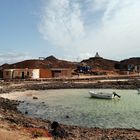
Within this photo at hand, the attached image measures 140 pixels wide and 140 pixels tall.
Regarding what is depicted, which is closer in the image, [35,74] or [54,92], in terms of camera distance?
[54,92]

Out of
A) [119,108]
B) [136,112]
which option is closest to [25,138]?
[136,112]

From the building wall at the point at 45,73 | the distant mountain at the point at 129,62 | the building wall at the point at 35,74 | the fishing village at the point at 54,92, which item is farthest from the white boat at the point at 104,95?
the distant mountain at the point at 129,62

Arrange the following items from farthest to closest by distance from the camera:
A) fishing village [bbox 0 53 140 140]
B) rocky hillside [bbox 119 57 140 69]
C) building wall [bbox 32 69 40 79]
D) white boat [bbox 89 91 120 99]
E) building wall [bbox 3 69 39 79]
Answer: rocky hillside [bbox 119 57 140 69] → building wall [bbox 32 69 40 79] → building wall [bbox 3 69 39 79] → white boat [bbox 89 91 120 99] → fishing village [bbox 0 53 140 140]

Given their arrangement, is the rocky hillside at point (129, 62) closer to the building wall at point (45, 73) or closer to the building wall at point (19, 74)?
the building wall at point (45, 73)

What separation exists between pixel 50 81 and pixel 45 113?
4083 cm

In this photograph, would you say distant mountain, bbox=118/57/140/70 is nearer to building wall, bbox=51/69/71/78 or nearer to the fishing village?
the fishing village

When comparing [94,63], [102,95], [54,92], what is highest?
[94,63]

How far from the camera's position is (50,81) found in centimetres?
7550

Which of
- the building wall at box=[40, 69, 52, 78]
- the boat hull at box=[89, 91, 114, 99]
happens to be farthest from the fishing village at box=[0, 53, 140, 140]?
the boat hull at box=[89, 91, 114, 99]

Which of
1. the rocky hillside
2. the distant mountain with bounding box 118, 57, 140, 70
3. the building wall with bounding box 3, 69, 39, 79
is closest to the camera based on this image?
the building wall with bounding box 3, 69, 39, 79

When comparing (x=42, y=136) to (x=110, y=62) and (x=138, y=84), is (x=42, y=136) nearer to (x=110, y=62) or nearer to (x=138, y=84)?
(x=138, y=84)

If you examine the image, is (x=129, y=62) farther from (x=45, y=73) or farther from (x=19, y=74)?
(x=19, y=74)

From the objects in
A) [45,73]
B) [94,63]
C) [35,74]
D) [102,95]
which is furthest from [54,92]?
[94,63]

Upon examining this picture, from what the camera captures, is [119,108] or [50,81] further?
[50,81]
